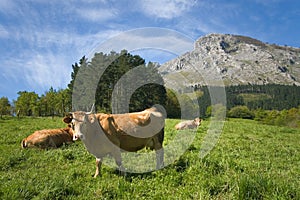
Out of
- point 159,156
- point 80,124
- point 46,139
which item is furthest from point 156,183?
point 46,139

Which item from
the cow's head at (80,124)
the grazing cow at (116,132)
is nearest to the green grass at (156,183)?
the grazing cow at (116,132)

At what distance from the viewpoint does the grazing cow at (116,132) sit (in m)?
8.09

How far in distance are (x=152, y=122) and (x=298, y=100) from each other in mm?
217266

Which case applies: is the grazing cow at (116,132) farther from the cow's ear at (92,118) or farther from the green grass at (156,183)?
the green grass at (156,183)

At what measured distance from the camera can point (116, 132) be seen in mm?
8469

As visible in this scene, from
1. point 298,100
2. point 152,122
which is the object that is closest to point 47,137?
point 152,122

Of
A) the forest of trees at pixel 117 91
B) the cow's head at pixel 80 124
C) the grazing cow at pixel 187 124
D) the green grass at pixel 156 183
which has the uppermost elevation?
the forest of trees at pixel 117 91

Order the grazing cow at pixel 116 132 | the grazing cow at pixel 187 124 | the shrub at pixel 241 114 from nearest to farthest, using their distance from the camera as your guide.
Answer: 1. the grazing cow at pixel 116 132
2. the grazing cow at pixel 187 124
3. the shrub at pixel 241 114

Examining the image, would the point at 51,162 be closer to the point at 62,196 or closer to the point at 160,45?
the point at 62,196

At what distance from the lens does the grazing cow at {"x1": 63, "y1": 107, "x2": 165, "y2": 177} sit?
8.09 metres

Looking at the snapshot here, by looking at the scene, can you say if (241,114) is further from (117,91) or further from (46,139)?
(46,139)

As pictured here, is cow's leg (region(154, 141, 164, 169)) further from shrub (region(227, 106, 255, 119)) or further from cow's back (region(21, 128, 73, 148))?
shrub (region(227, 106, 255, 119))

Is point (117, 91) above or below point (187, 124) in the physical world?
above

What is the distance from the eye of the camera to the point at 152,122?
9297mm
